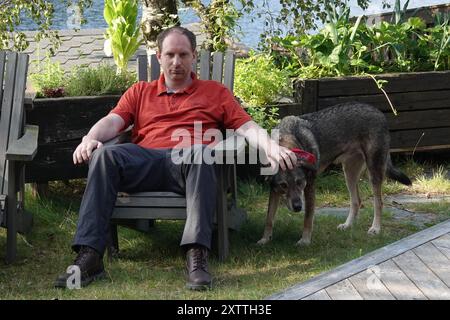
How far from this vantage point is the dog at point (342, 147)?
5219 mm

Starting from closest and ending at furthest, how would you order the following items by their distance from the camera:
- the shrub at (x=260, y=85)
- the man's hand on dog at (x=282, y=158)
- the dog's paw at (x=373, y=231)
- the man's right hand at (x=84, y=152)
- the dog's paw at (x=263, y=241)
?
the man's hand on dog at (x=282, y=158), the man's right hand at (x=84, y=152), the dog's paw at (x=263, y=241), the dog's paw at (x=373, y=231), the shrub at (x=260, y=85)

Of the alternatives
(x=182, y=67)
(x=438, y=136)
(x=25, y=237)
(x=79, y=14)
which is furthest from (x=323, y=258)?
(x=79, y=14)

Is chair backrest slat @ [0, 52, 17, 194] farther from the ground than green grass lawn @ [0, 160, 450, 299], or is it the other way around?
chair backrest slat @ [0, 52, 17, 194]

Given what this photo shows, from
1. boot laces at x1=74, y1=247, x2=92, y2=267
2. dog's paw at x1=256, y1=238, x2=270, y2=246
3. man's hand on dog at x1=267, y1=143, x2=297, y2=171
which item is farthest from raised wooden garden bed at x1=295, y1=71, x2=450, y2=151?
boot laces at x1=74, y1=247, x2=92, y2=267

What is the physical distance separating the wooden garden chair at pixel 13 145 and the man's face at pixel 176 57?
2.83 ft

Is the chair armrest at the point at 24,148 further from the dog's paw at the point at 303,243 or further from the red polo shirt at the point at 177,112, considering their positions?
the dog's paw at the point at 303,243

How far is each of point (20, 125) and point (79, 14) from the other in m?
2.82

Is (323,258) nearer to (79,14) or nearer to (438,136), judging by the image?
(438,136)

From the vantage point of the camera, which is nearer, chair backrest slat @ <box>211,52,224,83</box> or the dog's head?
the dog's head

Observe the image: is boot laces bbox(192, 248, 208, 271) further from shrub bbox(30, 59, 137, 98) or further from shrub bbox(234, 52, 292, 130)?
shrub bbox(234, 52, 292, 130)

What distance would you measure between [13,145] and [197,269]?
130cm

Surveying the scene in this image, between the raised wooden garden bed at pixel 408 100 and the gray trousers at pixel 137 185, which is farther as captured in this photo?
the raised wooden garden bed at pixel 408 100

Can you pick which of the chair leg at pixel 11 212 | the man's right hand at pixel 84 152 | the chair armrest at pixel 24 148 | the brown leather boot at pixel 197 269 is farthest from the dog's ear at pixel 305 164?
the chair leg at pixel 11 212

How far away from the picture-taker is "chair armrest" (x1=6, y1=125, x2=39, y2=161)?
4695 millimetres
